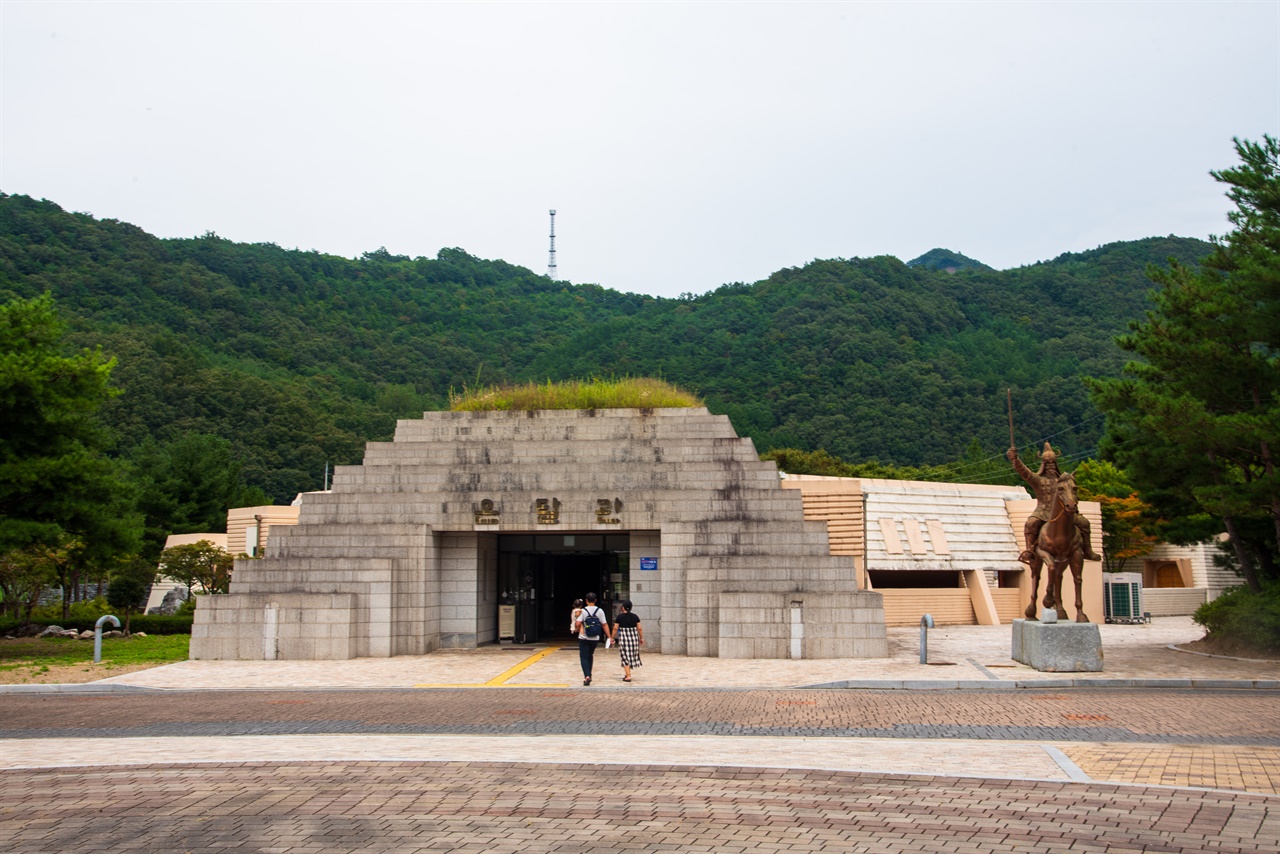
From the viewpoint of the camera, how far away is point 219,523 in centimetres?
5678

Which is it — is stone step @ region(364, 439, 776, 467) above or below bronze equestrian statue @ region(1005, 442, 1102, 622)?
above

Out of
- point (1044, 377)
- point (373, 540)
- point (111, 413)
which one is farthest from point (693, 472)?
point (1044, 377)

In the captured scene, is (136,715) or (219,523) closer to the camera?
(136,715)

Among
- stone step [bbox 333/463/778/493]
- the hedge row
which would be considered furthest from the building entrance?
the hedge row

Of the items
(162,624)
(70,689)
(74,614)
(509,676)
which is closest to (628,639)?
(509,676)

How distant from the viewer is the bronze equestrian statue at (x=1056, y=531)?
1852cm

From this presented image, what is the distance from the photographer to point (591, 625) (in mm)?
17734

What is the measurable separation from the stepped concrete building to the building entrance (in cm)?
4

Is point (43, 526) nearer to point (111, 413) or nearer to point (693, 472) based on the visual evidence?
point (693, 472)

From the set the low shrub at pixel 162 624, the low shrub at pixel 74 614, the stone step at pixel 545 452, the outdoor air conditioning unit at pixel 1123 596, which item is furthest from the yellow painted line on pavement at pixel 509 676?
the outdoor air conditioning unit at pixel 1123 596

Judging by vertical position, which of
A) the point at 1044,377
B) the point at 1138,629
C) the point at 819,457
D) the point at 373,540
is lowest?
the point at 1138,629

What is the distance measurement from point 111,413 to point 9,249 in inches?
612

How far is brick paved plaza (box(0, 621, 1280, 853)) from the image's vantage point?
24.7 feet

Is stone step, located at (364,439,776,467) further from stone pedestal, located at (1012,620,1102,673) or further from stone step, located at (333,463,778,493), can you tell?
stone pedestal, located at (1012,620,1102,673)
